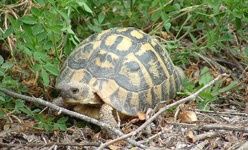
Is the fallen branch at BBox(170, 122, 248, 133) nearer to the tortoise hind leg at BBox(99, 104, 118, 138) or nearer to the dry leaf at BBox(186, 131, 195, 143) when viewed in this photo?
the dry leaf at BBox(186, 131, 195, 143)

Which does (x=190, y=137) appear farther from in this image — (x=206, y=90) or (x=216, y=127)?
(x=206, y=90)

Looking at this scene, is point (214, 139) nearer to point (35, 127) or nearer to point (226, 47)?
point (35, 127)

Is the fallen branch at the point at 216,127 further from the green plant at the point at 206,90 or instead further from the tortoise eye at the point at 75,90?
the tortoise eye at the point at 75,90

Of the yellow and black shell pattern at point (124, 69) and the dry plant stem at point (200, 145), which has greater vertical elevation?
the yellow and black shell pattern at point (124, 69)

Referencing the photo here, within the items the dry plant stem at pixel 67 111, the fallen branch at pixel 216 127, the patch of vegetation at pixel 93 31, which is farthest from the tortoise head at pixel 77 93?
the fallen branch at pixel 216 127

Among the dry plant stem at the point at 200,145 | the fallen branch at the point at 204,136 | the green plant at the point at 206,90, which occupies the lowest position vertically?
the dry plant stem at the point at 200,145

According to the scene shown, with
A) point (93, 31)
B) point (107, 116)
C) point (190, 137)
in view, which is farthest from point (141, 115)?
point (93, 31)
